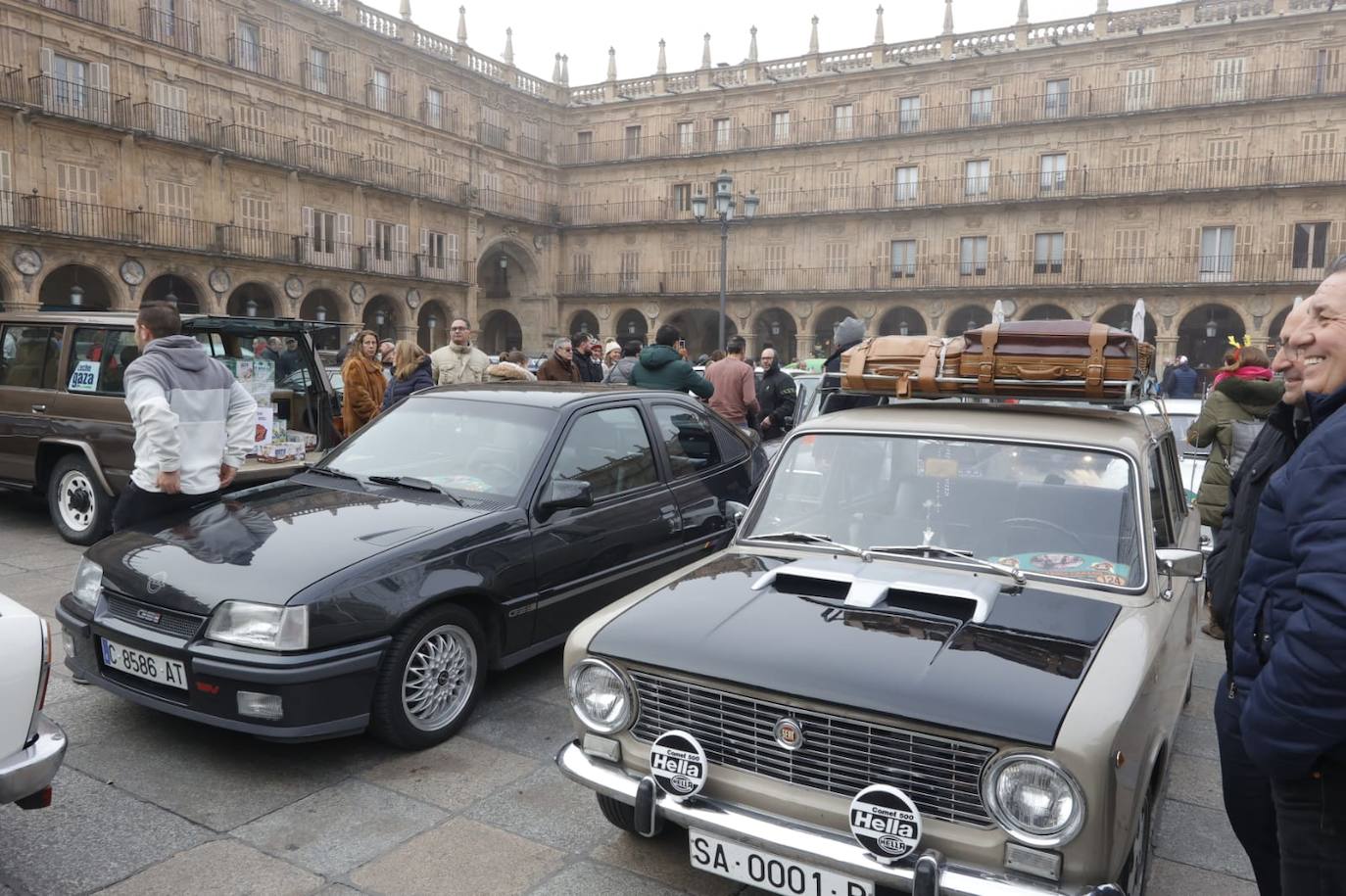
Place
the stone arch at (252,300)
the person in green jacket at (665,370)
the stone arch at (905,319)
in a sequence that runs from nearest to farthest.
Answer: the person in green jacket at (665,370) < the stone arch at (252,300) < the stone arch at (905,319)

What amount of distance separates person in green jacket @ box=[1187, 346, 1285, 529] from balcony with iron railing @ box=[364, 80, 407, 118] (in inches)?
1246

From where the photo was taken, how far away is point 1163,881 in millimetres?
3107

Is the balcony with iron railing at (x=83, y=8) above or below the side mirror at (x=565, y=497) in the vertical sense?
above

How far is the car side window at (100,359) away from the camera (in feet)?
23.9

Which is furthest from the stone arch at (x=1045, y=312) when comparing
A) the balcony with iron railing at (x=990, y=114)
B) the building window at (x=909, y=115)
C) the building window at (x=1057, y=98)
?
the building window at (x=909, y=115)

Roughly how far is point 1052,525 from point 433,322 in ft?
114

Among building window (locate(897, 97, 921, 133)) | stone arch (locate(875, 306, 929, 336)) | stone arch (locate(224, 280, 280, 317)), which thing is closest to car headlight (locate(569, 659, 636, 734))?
stone arch (locate(224, 280, 280, 317))

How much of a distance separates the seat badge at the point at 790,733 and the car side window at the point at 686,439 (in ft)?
9.64

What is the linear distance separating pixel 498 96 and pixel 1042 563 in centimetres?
3830

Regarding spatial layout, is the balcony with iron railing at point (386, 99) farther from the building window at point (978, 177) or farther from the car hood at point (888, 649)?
the car hood at point (888, 649)

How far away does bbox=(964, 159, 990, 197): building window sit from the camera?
108 feet

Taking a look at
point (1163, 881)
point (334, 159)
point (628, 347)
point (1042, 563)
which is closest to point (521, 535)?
point (1042, 563)

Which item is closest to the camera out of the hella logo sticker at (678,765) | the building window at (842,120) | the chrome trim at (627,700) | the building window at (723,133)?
the hella logo sticker at (678,765)

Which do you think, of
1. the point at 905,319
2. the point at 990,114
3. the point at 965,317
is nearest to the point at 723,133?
the point at 990,114
